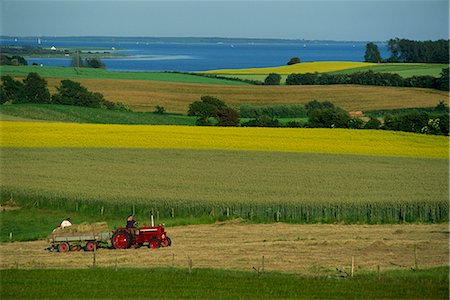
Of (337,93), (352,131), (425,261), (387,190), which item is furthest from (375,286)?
(337,93)

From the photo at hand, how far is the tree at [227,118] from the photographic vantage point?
61156 mm

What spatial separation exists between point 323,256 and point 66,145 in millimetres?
24019

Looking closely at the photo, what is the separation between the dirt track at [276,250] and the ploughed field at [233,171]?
2260 mm

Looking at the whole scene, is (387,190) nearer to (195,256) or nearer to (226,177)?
(226,177)

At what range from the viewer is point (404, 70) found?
108875 millimetres

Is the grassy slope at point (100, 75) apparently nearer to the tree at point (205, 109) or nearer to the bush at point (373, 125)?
the tree at point (205, 109)

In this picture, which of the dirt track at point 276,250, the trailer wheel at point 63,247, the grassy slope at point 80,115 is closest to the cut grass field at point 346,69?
the grassy slope at point 80,115

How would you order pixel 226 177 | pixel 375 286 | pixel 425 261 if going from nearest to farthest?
pixel 375 286 → pixel 425 261 → pixel 226 177

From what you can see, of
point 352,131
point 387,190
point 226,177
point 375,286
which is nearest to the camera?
point 375,286

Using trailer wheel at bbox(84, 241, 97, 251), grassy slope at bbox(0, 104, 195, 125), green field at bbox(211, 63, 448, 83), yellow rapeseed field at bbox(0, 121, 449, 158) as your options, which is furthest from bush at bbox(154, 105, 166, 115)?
trailer wheel at bbox(84, 241, 97, 251)

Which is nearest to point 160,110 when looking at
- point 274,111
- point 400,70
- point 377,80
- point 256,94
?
point 274,111

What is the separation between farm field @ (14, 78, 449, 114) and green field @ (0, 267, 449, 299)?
48463 millimetres

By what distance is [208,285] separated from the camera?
22.5 meters

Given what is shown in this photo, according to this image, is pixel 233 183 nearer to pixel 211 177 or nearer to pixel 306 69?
pixel 211 177
